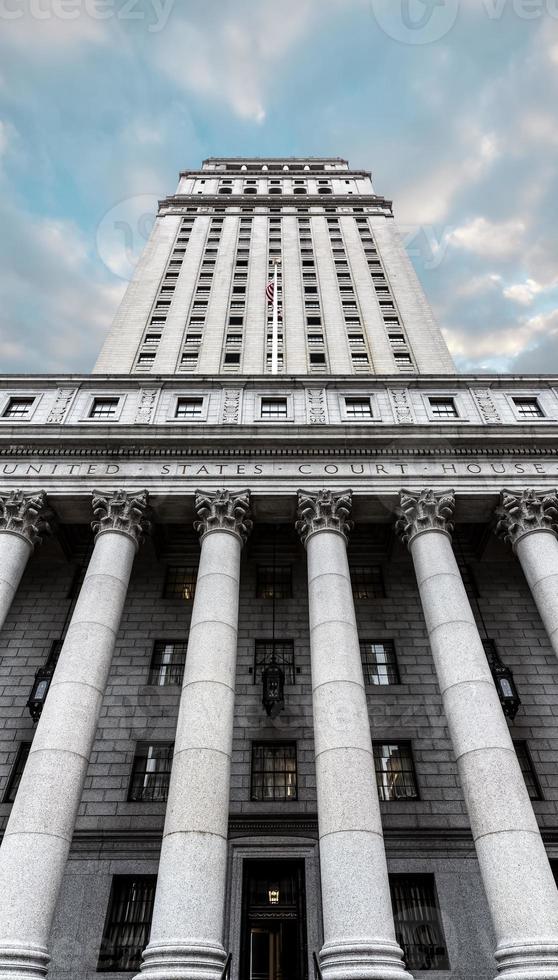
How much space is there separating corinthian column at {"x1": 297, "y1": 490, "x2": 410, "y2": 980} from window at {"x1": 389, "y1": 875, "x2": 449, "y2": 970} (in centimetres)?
558

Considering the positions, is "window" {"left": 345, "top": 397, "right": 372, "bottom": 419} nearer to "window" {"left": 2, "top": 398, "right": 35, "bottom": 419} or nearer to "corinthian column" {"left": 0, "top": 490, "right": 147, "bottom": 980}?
"corinthian column" {"left": 0, "top": 490, "right": 147, "bottom": 980}

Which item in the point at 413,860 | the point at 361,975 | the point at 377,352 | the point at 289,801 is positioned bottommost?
the point at 361,975

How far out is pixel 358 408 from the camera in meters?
25.9

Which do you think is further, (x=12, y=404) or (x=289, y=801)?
(x=12, y=404)

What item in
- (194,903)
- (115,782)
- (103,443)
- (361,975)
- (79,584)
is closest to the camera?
(361,975)

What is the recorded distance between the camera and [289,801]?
19.6 m

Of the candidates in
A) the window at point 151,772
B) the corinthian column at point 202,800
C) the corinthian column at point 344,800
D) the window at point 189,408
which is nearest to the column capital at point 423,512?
the corinthian column at point 344,800

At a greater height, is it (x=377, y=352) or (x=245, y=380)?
(x=377, y=352)

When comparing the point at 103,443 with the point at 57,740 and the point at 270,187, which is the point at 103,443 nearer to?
the point at 57,740

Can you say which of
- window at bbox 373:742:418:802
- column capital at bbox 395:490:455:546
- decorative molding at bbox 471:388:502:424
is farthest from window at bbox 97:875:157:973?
decorative molding at bbox 471:388:502:424

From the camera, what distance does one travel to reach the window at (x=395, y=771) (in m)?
20.0

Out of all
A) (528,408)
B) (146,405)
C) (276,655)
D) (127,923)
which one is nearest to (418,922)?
(127,923)

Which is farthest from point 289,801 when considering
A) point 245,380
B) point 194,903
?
point 245,380

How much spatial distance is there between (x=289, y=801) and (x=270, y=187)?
65.6 meters
